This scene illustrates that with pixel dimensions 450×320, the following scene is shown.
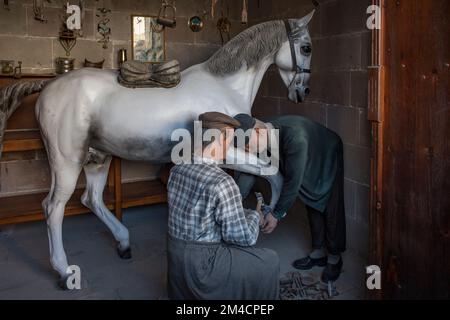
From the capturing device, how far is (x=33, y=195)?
4309mm

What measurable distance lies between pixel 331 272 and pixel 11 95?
2.45m

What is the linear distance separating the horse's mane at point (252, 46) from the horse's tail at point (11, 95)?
1.28 metres

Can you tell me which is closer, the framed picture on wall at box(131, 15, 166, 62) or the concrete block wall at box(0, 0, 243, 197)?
the concrete block wall at box(0, 0, 243, 197)

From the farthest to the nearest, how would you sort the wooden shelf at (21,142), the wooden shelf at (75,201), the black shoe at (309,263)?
the wooden shelf at (75,201) → the wooden shelf at (21,142) → the black shoe at (309,263)

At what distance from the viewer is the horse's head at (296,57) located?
9.55ft

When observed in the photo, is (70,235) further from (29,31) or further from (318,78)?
(318,78)

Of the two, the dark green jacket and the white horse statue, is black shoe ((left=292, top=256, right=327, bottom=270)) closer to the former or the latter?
the dark green jacket

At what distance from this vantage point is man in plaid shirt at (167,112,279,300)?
6.48ft

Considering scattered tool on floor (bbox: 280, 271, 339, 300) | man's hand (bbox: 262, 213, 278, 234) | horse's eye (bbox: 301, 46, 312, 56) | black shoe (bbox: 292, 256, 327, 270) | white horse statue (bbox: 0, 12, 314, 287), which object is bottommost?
scattered tool on floor (bbox: 280, 271, 339, 300)

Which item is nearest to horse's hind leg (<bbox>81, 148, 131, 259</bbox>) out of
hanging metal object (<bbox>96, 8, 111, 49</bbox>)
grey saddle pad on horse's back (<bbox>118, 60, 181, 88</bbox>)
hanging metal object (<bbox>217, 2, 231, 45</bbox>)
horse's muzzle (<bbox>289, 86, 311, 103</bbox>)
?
grey saddle pad on horse's back (<bbox>118, 60, 181, 88</bbox>)

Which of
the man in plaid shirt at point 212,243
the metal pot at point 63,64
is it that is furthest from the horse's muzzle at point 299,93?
the metal pot at point 63,64

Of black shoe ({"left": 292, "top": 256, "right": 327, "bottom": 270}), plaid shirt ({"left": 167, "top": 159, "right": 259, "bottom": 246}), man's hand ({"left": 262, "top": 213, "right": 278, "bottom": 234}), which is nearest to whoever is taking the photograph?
plaid shirt ({"left": 167, "top": 159, "right": 259, "bottom": 246})

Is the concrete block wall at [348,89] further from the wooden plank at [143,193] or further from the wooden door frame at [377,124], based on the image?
the wooden plank at [143,193]

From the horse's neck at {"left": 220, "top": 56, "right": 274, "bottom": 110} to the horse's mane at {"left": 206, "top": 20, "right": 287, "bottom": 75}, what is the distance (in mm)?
34
